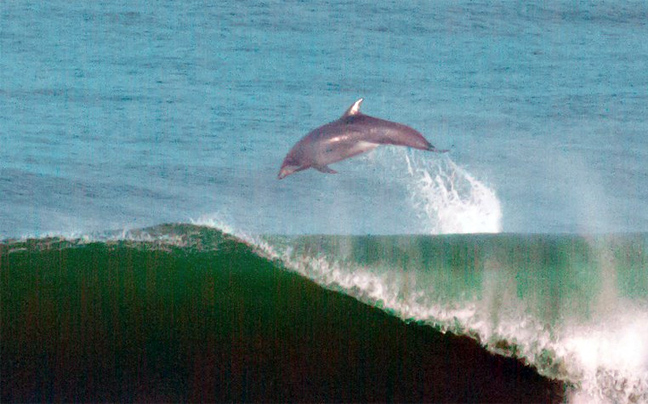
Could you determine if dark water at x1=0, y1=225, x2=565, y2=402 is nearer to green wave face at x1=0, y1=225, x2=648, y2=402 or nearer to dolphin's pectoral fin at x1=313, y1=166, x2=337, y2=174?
green wave face at x1=0, y1=225, x2=648, y2=402

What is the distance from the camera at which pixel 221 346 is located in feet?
28.0

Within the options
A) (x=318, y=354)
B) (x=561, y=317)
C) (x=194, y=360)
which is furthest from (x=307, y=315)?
(x=561, y=317)

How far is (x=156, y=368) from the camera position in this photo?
8.23 meters

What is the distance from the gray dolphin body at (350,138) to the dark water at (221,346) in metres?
1.90

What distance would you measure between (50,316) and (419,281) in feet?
12.6

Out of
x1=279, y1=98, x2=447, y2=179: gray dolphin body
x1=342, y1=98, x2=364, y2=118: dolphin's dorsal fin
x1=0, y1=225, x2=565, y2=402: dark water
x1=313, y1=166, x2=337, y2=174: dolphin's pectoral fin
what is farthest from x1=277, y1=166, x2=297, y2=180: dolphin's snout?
x1=0, y1=225, x2=565, y2=402: dark water

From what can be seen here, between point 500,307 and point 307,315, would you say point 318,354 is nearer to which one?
point 307,315

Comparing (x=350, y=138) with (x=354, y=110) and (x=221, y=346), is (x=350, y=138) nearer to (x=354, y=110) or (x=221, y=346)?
(x=354, y=110)

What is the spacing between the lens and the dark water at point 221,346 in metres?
8.09

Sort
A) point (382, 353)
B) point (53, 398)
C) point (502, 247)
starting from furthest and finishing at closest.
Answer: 1. point (502, 247)
2. point (382, 353)
3. point (53, 398)

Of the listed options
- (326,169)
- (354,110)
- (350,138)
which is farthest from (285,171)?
(354,110)

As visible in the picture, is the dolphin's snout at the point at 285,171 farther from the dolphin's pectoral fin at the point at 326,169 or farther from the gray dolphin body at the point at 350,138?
the dolphin's pectoral fin at the point at 326,169

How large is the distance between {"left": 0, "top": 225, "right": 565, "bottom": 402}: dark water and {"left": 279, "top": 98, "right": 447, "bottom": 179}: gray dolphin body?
190cm

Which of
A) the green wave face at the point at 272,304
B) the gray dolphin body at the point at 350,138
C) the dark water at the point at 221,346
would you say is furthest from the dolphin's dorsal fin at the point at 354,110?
the dark water at the point at 221,346
